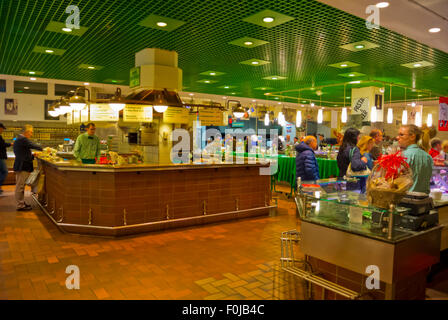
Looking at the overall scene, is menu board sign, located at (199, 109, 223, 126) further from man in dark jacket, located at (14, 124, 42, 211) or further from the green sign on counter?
man in dark jacket, located at (14, 124, 42, 211)

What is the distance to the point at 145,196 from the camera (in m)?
5.49

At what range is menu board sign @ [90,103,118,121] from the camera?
269 inches

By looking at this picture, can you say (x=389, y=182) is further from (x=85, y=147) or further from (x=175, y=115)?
(x=85, y=147)

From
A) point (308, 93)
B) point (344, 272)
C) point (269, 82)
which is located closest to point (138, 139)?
point (269, 82)

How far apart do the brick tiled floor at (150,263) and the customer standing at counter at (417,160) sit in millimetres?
1713

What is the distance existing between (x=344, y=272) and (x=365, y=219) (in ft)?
1.66

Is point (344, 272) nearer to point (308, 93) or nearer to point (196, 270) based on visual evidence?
point (196, 270)

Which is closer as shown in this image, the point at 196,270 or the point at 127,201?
the point at 196,270

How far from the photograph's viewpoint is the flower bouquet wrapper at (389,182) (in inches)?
102

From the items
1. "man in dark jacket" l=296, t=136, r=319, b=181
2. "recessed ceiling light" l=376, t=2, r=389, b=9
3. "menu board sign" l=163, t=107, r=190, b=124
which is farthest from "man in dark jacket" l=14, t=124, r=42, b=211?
"recessed ceiling light" l=376, t=2, r=389, b=9

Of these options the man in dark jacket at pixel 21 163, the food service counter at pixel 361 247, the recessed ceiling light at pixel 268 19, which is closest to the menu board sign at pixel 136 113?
the man in dark jacket at pixel 21 163

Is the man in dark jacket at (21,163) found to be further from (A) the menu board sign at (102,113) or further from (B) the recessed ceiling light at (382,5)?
(B) the recessed ceiling light at (382,5)

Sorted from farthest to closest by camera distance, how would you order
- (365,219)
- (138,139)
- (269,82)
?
(269,82), (138,139), (365,219)
